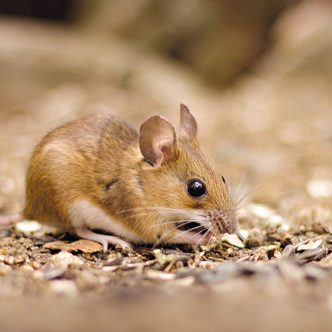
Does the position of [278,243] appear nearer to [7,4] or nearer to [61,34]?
[61,34]

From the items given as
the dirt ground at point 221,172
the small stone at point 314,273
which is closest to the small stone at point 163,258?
the dirt ground at point 221,172

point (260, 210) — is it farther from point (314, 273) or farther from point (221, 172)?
point (314, 273)

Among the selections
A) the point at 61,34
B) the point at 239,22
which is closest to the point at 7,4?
the point at 61,34

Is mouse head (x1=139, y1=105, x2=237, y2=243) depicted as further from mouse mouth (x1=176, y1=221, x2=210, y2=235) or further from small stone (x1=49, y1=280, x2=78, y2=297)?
small stone (x1=49, y1=280, x2=78, y2=297)

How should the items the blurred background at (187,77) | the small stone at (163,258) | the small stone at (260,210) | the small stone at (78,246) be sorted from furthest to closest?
the blurred background at (187,77) < the small stone at (260,210) < the small stone at (78,246) < the small stone at (163,258)

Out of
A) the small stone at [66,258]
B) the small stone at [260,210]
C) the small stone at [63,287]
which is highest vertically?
the small stone at [260,210]

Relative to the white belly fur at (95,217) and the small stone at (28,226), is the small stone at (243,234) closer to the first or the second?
the white belly fur at (95,217)

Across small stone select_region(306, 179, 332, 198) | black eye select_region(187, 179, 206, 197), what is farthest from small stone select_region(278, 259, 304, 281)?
small stone select_region(306, 179, 332, 198)
